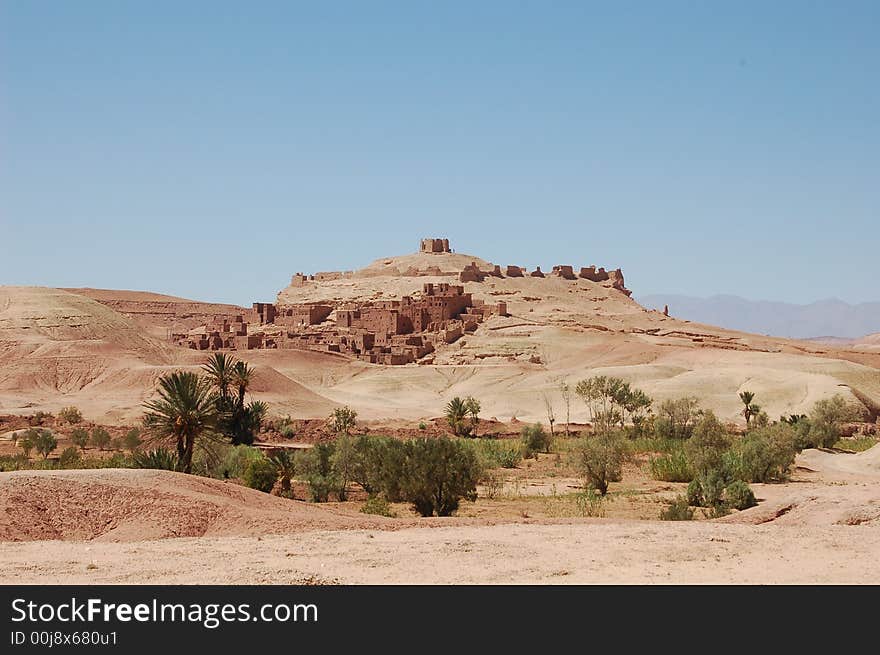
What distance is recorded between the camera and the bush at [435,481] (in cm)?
2200

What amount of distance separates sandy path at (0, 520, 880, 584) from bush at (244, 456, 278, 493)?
1210 centimetres

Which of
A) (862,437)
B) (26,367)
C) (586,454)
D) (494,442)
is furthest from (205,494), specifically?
(26,367)

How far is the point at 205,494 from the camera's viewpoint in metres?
16.1

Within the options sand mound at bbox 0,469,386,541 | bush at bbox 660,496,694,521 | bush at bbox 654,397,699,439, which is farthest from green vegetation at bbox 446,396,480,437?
sand mound at bbox 0,469,386,541

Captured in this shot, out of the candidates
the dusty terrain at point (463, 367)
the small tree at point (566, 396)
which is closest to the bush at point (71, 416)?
the dusty terrain at point (463, 367)

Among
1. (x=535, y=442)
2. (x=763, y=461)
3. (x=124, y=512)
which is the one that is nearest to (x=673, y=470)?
(x=763, y=461)

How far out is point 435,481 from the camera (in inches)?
867

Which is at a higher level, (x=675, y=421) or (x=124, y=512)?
(x=124, y=512)

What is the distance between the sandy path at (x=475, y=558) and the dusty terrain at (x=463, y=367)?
36.7 metres

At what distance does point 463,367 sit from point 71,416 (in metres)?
32.4

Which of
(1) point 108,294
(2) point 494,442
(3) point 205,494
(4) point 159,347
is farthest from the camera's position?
(1) point 108,294

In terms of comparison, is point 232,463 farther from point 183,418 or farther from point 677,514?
point 677,514
